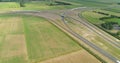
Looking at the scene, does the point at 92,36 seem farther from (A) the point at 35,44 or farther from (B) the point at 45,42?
(A) the point at 35,44

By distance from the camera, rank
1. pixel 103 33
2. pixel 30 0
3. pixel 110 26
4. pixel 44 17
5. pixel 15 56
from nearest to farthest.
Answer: pixel 15 56 → pixel 103 33 → pixel 110 26 → pixel 44 17 → pixel 30 0

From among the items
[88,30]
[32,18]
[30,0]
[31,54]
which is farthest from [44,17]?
[30,0]

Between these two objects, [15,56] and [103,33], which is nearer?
[15,56]

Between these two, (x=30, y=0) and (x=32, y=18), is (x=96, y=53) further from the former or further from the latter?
(x=30, y=0)

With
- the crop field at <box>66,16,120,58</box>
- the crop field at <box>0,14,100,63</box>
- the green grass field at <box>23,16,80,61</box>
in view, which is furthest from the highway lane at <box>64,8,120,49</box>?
the green grass field at <box>23,16,80,61</box>

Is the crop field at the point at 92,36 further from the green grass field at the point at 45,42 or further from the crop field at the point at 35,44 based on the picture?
the green grass field at the point at 45,42

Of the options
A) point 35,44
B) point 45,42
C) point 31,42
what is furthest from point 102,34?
point 31,42
